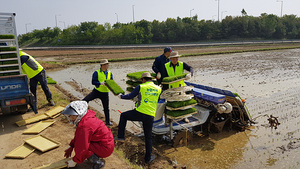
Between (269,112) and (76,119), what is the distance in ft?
26.0

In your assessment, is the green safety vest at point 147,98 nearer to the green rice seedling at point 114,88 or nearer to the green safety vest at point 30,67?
the green rice seedling at point 114,88

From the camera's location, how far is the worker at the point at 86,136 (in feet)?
13.0

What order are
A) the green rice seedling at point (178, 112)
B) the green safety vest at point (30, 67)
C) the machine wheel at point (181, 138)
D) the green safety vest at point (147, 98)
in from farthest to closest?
the green safety vest at point (30, 67)
the machine wheel at point (181, 138)
the green rice seedling at point (178, 112)
the green safety vest at point (147, 98)

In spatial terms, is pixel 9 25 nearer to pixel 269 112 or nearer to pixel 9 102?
pixel 9 102

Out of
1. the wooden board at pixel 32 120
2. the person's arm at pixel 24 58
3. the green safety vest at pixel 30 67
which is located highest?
the person's arm at pixel 24 58

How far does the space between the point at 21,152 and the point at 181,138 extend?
4030 millimetres

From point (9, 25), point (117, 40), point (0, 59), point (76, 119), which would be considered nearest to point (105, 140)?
point (76, 119)

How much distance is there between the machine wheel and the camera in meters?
6.43

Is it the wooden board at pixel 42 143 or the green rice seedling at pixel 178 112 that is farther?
the green rice seedling at pixel 178 112

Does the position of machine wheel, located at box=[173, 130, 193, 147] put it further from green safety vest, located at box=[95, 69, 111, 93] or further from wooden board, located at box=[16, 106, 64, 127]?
wooden board, located at box=[16, 106, 64, 127]

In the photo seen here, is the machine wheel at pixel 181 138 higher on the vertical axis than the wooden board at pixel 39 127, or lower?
lower

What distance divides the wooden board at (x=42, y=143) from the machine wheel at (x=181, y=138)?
3.07 metres

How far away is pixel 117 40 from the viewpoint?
2502 inches

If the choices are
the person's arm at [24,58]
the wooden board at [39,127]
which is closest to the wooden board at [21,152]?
the wooden board at [39,127]
